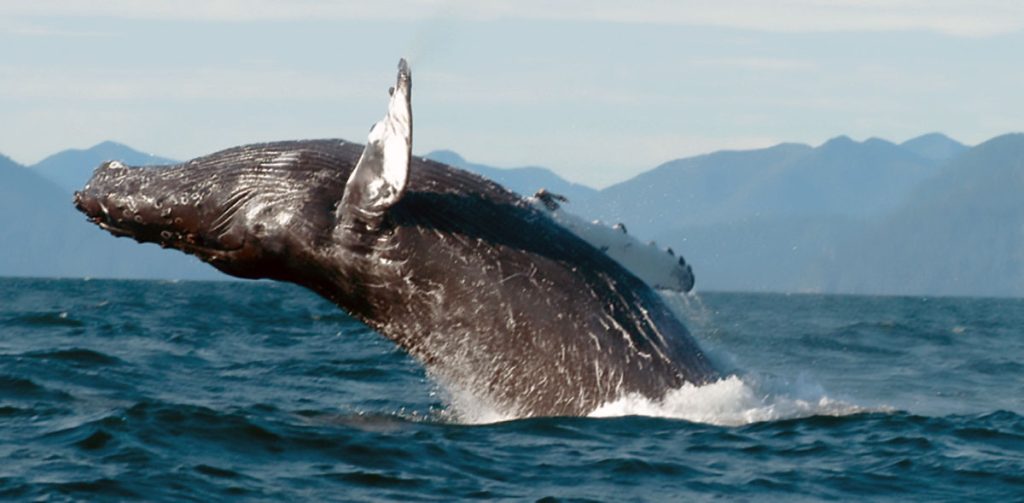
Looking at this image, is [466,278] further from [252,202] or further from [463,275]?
[252,202]

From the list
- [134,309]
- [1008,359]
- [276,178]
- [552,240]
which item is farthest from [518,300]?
[134,309]

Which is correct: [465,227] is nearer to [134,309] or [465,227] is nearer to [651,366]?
[651,366]

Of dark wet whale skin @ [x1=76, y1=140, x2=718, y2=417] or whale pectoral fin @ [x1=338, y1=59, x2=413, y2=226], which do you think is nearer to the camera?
whale pectoral fin @ [x1=338, y1=59, x2=413, y2=226]

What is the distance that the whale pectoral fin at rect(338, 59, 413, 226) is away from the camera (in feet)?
27.9

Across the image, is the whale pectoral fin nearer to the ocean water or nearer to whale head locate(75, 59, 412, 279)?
whale head locate(75, 59, 412, 279)

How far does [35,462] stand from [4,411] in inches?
86.3

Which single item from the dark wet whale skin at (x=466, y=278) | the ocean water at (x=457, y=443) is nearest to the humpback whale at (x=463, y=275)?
the dark wet whale skin at (x=466, y=278)

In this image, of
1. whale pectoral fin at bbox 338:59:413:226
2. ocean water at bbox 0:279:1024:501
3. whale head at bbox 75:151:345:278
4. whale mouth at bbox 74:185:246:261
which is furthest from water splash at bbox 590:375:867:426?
whale mouth at bbox 74:185:246:261

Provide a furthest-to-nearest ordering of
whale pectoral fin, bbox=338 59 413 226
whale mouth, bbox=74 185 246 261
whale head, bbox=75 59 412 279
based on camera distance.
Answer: whale mouth, bbox=74 185 246 261 < whale head, bbox=75 59 412 279 < whale pectoral fin, bbox=338 59 413 226

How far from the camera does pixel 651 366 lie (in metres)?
9.47

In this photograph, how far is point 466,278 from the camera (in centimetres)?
939

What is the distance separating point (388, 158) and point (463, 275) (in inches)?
43.3

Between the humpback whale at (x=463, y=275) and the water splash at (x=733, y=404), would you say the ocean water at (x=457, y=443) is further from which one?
the humpback whale at (x=463, y=275)

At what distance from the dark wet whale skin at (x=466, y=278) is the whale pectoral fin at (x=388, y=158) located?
37 cm
